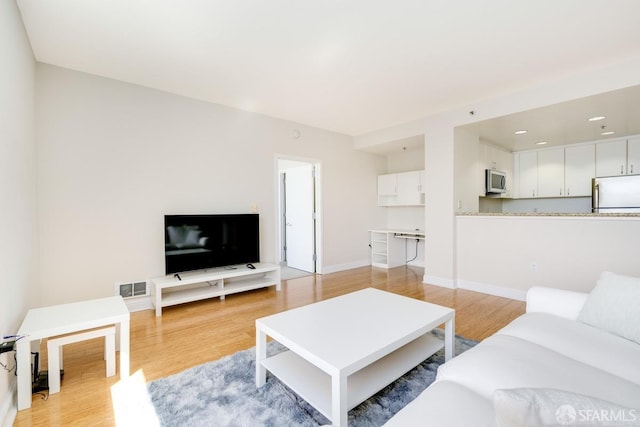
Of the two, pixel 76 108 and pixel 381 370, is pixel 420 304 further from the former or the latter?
pixel 76 108

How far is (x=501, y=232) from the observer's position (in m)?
3.79

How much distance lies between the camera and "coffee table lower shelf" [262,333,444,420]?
151 centimetres

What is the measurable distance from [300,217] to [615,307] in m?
4.38

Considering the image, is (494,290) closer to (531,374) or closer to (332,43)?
(531,374)

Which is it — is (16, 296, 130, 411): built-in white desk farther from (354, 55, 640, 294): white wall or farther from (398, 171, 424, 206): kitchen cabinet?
(398, 171, 424, 206): kitchen cabinet

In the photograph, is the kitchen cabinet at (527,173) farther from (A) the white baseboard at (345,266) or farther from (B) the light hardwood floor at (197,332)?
(A) the white baseboard at (345,266)

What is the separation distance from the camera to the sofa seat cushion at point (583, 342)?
4.14 feet

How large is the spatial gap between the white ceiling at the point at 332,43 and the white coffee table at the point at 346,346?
2111 mm

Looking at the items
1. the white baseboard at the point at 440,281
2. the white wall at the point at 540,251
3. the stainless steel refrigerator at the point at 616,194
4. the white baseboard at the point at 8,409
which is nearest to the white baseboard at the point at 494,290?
the white wall at the point at 540,251

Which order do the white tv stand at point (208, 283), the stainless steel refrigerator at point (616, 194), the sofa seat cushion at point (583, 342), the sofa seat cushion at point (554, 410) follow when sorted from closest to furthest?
the sofa seat cushion at point (554, 410), the sofa seat cushion at point (583, 342), the white tv stand at point (208, 283), the stainless steel refrigerator at point (616, 194)

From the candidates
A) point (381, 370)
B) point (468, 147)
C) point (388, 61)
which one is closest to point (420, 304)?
point (381, 370)

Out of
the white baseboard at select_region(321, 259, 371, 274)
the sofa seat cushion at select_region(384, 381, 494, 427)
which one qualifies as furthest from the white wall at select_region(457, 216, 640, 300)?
the sofa seat cushion at select_region(384, 381, 494, 427)

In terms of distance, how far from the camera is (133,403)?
1693 mm

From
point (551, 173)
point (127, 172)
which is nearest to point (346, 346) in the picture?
point (127, 172)
